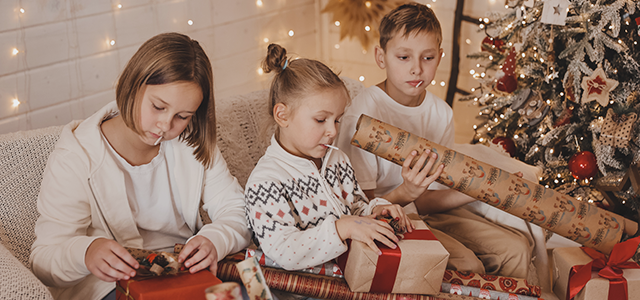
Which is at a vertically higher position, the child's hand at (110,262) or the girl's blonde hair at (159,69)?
the girl's blonde hair at (159,69)

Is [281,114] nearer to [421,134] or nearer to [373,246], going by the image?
[373,246]

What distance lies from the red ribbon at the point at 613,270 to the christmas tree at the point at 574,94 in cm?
81

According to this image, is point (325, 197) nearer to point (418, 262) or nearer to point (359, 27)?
point (418, 262)

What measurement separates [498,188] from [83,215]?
1152 millimetres

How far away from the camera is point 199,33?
2.96m

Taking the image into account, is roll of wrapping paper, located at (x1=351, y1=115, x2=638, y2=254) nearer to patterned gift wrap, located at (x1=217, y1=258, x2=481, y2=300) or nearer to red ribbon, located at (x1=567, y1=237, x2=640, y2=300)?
red ribbon, located at (x1=567, y1=237, x2=640, y2=300)

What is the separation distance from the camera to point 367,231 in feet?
4.03

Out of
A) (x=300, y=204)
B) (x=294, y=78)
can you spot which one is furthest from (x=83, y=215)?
(x=294, y=78)

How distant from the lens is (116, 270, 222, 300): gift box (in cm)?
102

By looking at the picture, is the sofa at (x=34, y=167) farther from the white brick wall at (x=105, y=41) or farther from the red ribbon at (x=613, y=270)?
the white brick wall at (x=105, y=41)

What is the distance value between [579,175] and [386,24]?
51.6 inches

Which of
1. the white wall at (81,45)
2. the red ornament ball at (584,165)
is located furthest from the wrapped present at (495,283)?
the white wall at (81,45)

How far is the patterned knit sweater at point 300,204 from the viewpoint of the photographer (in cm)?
125

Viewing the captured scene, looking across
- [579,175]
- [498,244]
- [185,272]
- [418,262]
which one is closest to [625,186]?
[579,175]
